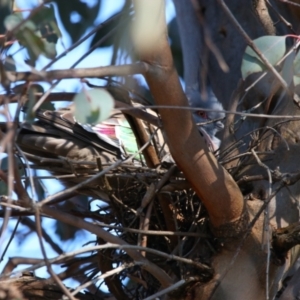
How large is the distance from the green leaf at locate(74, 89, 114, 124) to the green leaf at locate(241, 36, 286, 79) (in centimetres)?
45

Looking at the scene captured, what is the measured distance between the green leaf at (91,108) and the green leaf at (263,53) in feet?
1.49

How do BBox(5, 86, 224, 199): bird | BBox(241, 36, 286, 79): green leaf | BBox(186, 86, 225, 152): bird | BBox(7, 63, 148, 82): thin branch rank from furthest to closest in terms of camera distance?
BBox(186, 86, 225, 152): bird
BBox(5, 86, 224, 199): bird
BBox(241, 36, 286, 79): green leaf
BBox(7, 63, 148, 82): thin branch

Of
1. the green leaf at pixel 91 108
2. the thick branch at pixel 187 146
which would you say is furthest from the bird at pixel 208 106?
the green leaf at pixel 91 108

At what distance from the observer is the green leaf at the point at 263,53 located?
1.49 meters

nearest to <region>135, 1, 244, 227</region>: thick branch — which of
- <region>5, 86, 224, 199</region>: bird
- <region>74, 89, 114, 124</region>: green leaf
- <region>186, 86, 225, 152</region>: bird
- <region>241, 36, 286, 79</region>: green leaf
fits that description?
<region>241, 36, 286, 79</region>: green leaf

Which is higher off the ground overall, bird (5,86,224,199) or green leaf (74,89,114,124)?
bird (5,86,224,199)

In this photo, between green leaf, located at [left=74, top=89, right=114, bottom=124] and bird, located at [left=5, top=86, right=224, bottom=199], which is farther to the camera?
bird, located at [left=5, top=86, right=224, bottom=199]

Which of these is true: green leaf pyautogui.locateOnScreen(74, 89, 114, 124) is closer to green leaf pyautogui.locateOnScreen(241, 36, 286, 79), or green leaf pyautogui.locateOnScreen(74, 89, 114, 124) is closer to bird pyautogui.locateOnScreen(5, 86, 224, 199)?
green leaf pyautogui.locateOnScreen(241, 36, 286, 79)

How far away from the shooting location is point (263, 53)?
4.93 ft

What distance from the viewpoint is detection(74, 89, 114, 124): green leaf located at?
1145 millimetres

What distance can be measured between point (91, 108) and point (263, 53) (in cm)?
53

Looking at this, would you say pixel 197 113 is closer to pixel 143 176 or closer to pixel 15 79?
pixel 143 176

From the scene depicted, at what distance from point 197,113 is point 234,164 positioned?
5.04ft

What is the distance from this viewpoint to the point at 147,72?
1510 millimetres
